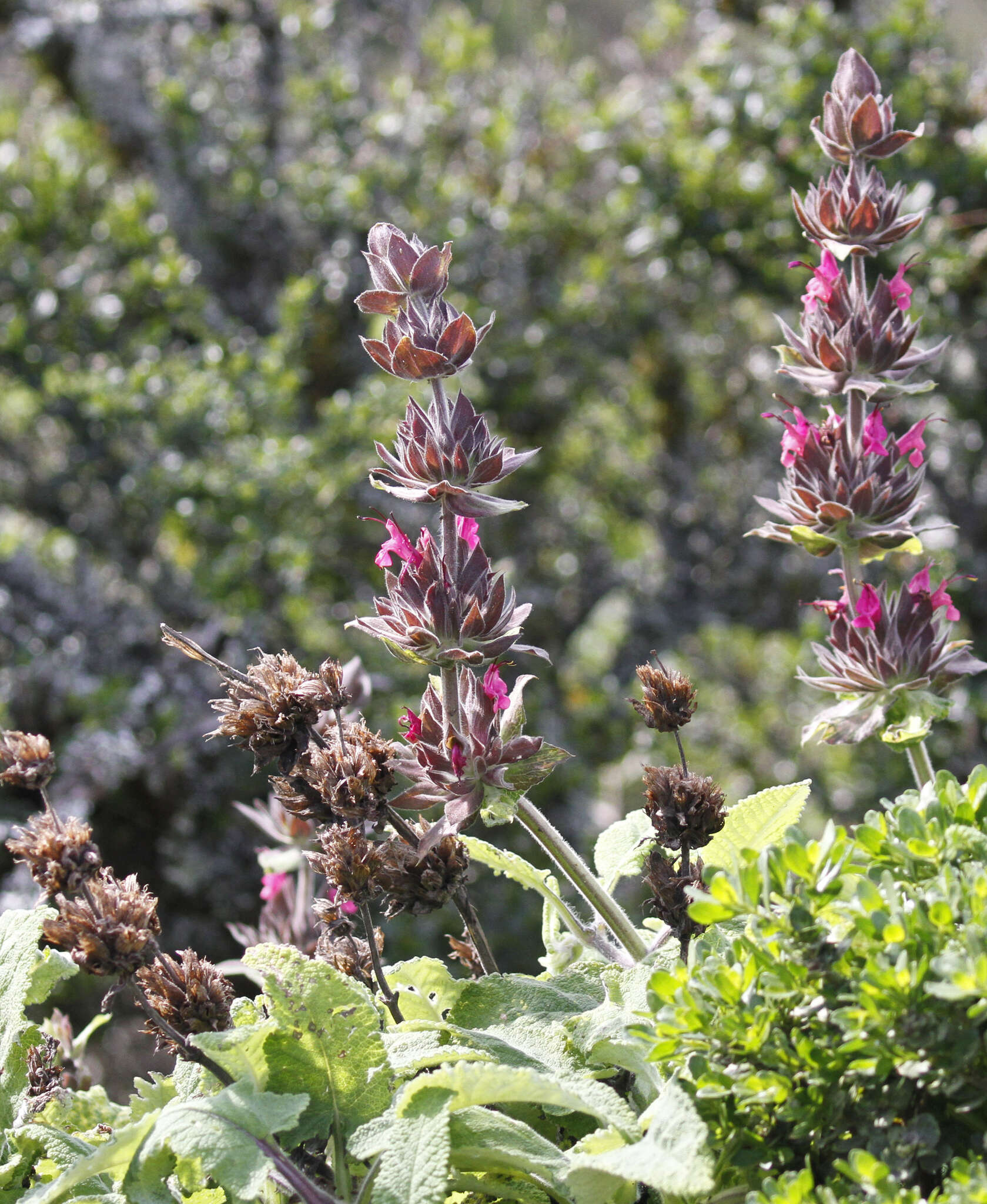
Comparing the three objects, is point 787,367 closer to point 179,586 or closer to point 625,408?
point 179,586

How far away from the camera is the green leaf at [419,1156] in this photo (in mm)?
897

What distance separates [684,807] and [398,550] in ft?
1.28

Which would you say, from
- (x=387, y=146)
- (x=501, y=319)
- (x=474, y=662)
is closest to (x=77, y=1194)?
(x=474, y=662)

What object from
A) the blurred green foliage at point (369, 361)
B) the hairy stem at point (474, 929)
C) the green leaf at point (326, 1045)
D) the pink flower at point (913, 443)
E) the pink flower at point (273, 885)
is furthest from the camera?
the blurred green foliage at point (369, 361)

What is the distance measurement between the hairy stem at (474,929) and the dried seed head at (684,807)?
222mm

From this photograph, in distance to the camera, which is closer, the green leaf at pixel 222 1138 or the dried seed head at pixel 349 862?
the green leaf at pixel 222 1138

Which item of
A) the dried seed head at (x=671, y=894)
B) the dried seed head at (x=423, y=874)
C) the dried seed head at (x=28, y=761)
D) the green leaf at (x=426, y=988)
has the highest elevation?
the dried seed head at (x=28, y=761)

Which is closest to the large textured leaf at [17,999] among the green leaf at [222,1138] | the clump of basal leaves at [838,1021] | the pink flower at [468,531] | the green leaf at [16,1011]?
the green leaf at [16,1011]

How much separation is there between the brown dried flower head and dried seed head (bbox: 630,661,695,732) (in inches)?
13.1

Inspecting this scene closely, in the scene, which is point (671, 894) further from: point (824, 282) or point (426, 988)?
point (824, 282)

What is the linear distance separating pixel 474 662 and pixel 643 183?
117 inches

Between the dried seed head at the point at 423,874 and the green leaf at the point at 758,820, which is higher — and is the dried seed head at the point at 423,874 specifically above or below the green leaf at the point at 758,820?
above

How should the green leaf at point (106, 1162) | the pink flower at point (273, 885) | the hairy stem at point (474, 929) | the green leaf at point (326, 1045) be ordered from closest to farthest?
1. the green leaf at point (106, 1162)
2. the green leaf at point (326, 1045)
3. the hairy stem at point (474, 929)
4. the pink flower at point (273, 885)

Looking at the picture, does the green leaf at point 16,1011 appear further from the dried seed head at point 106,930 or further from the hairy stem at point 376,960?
the hairy stem at point 376,960
